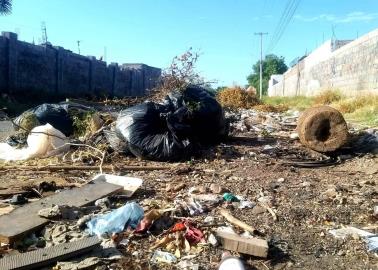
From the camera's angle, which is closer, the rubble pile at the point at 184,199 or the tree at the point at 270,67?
the rubble pile at the point at 184,199

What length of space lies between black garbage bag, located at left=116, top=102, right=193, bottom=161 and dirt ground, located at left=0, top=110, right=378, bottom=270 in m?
0.14

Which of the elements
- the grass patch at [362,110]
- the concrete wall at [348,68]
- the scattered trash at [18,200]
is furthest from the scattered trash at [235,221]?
the concrete wall at [348,68]

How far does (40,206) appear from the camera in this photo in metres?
3.12

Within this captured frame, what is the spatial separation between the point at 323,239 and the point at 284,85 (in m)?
30.2

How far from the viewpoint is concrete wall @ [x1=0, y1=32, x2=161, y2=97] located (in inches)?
606

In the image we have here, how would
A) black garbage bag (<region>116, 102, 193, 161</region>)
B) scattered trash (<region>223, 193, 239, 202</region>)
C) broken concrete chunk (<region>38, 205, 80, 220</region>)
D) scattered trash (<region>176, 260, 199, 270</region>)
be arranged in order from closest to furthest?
scattered trash (<region>176, 260, 199, 270</region>)
broken concrete chunk (<region>38, 205, 80, 220</region>)
scattered trash (<region>223, 193, 239, 202</region>)
black garbage bag (<region>116, 102, 193, 161</region>)

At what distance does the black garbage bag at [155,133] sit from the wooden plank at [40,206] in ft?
4.16

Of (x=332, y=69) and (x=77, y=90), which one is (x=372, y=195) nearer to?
(x=332, y=69)

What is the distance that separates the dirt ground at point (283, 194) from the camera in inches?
97.9

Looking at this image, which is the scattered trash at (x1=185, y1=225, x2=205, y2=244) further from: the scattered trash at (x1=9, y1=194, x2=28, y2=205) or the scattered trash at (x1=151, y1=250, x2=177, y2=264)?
the scattered trash at (x1=9, y1=194, x2=28, y2=205)

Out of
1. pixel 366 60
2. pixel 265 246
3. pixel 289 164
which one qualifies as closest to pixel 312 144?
pixel 289 164

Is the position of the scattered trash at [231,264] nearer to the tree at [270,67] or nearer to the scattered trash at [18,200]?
the scattered trash at [18,200]

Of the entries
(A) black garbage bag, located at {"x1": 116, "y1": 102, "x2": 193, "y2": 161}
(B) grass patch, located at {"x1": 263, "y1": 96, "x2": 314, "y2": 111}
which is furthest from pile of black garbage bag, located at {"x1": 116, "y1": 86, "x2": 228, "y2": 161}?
(B) grass patch, located at {"x1": 263, "y1": 96, "x2": 314, "y2": 111}

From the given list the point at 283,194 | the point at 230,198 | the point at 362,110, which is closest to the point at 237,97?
the point at 362,110
